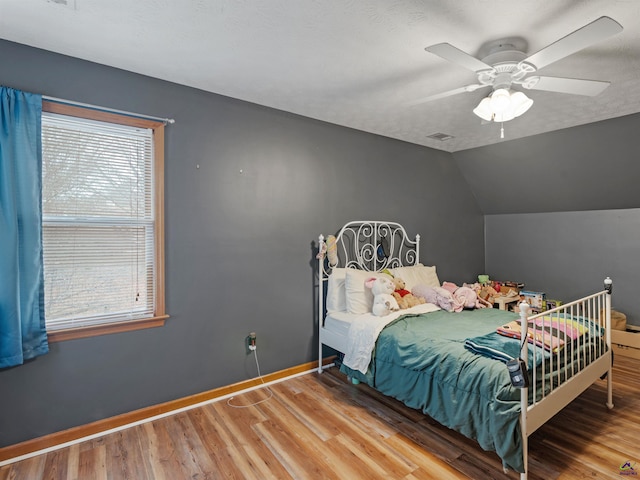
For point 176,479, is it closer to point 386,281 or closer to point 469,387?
point 469,387

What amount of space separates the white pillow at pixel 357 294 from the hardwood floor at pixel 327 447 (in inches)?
30.0

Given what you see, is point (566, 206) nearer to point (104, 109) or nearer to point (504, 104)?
point (504, 104)

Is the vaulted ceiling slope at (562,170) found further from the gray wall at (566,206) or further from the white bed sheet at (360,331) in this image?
the white bed sheet at (360,331)

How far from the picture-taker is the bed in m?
1.94

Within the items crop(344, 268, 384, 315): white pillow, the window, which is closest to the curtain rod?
the window

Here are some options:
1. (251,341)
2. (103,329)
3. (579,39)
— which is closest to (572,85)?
(579,39)

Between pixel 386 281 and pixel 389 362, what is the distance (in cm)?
77

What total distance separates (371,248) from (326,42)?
2.32 metres

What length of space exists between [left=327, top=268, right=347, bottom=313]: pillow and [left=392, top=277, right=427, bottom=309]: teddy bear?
48 cm

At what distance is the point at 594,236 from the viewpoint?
4.38 m

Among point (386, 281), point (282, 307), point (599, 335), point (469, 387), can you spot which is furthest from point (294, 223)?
point (599, 335)

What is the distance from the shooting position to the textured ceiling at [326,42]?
179cm

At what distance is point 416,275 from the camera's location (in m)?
3.87

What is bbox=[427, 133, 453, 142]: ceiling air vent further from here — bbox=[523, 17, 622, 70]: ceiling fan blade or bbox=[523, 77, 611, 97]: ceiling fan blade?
bbox=[523, 17, 622, 70]: ceiling fan blade
